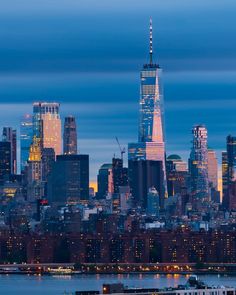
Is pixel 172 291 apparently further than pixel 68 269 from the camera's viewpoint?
No

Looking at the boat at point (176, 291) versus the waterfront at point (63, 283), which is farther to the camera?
the waterfront at point (63, 283)

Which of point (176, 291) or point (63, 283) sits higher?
point (63, 283)

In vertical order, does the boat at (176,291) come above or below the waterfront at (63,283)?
below

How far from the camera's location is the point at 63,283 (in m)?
150

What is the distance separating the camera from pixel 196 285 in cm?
9088

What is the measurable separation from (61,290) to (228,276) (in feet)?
125

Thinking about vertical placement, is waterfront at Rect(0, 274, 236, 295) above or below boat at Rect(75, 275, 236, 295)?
above

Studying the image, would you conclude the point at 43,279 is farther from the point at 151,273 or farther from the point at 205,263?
the point at 205,263

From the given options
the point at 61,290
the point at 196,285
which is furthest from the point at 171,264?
the point at 196,285

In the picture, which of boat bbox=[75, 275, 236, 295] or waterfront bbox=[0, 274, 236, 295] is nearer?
boat bbox=[75, 275, 236, 295]

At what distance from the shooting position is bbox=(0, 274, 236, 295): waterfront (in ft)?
440

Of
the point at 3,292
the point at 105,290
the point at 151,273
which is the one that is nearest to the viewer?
the point at 105,290

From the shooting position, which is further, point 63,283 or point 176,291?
point 63,283

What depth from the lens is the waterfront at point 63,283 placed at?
13398 centimetres
